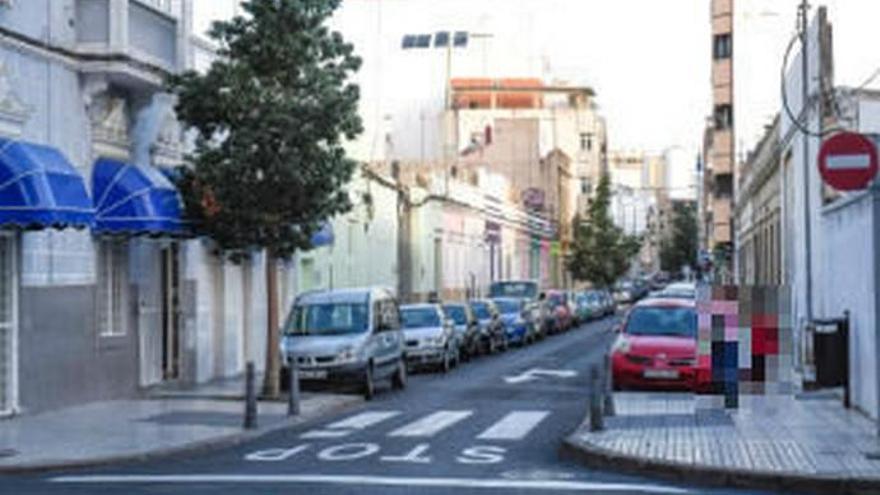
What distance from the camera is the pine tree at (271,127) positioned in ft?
78.2

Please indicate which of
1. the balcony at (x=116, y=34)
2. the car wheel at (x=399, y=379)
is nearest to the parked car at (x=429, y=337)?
the car wheel at (x=399, y=379)

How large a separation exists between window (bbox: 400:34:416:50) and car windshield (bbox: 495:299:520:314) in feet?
208

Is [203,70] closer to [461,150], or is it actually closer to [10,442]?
[10,442]

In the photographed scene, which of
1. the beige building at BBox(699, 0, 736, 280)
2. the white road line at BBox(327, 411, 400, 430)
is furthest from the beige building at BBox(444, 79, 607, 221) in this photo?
the white road line at BBox(327, 411, 400, 430)

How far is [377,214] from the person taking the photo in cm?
4881

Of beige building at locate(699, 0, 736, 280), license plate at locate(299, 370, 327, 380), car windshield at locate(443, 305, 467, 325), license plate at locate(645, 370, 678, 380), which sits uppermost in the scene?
beige building at locate(699, 0, 736, 280)

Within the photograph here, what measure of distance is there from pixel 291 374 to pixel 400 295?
32.7m

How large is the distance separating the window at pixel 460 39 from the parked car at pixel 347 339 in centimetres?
9212

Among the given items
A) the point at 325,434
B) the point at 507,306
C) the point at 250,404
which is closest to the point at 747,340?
the point at 325,434

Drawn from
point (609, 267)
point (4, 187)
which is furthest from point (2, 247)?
point (609, 267)

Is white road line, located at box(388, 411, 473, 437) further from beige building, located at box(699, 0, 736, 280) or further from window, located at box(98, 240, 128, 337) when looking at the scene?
beige building, located at box(699, 0, 736, 280)

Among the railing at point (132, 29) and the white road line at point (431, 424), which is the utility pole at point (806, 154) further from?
the railing at point (132, 29)

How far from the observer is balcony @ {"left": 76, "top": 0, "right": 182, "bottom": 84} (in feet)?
75.3

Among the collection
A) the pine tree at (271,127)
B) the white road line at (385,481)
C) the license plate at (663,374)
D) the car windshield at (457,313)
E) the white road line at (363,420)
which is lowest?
the white road line at (363,420)
